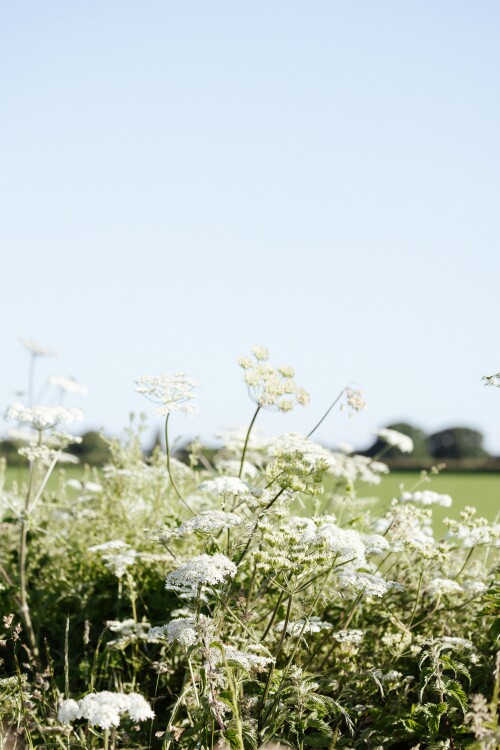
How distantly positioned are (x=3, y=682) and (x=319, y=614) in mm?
1654

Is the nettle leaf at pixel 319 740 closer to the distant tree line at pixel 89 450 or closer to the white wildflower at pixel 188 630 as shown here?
the white wildflower at pixel 188 630

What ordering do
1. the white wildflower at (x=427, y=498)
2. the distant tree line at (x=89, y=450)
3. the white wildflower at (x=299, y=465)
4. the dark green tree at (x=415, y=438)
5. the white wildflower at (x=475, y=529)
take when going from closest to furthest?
the white wildflower at (x=299, y=465), the white wildflower at (x=475, y=529), the white wildflower at (x=427, y=498), the distant tree line at (x=89, y=450), the dark green tree at (x=415, y=438)

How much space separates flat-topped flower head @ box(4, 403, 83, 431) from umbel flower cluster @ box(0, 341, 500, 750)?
0.04ft

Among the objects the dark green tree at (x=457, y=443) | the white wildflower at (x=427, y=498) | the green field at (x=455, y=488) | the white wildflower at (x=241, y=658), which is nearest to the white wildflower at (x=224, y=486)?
the white wildflower at (x=241, y=658)

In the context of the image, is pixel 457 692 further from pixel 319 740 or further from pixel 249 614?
pixel 249 614

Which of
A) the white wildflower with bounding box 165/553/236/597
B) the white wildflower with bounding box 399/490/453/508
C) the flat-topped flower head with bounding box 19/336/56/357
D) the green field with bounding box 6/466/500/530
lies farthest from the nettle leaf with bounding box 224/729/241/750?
the green field with bounding box 6/466/500/530

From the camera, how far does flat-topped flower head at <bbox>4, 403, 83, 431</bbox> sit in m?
3.99

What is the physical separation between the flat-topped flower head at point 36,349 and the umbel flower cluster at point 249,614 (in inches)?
32.2

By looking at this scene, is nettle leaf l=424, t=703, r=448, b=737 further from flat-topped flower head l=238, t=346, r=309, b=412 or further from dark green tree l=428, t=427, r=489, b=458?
dark green tree l=428, t=427, r=489, b=458

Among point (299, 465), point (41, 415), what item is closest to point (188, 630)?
point (299, 465)

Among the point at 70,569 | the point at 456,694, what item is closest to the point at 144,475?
the point at 70,569

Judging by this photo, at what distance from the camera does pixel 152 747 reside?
3.51m

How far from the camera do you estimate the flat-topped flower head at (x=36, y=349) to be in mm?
5758

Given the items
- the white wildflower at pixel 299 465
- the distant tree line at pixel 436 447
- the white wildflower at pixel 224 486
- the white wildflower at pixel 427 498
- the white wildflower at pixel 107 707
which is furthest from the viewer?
the distant tree line at pixel 436 447
